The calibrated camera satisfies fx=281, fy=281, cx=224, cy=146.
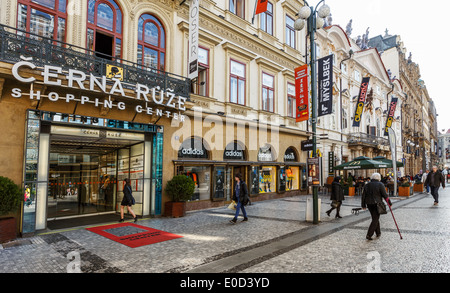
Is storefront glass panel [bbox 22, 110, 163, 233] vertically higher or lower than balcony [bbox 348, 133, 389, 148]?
lower

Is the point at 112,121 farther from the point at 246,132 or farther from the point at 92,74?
the point at 246,132

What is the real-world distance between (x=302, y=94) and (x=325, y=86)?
4.11 feet

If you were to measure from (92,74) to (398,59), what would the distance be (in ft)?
159

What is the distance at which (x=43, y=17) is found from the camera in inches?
358

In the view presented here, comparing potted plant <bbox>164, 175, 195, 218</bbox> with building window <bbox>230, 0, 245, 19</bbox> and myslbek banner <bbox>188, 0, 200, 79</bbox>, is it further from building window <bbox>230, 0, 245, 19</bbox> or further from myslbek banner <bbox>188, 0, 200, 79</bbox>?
building window <bbox>230, 0, 245, 19</bbox>

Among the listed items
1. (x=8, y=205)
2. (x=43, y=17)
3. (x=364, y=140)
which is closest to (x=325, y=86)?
(x=43, y=17)

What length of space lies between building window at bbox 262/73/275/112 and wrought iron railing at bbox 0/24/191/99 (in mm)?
7550

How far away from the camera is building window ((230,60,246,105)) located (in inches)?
597

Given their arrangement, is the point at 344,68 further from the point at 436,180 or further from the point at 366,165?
the point at 436,180

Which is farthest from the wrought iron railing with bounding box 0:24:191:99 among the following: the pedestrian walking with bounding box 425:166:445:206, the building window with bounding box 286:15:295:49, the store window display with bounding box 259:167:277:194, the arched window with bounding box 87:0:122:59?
the pedestrian walking with bounding box 425:166:445:206

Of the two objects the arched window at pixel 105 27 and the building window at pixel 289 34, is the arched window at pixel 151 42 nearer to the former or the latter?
the arched window at pixel 105 27

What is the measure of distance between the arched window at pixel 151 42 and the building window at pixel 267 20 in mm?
7473
